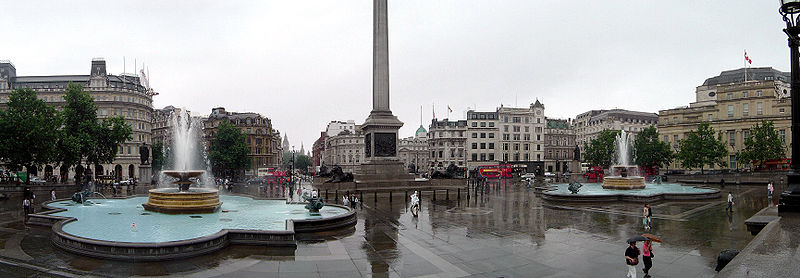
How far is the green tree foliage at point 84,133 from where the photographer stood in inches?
1737

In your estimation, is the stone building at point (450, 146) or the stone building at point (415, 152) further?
the stone building at point (415, 152)

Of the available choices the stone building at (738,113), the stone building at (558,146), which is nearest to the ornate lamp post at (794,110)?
the stone building at (738,113)

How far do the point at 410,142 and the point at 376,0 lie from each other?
3639 inches

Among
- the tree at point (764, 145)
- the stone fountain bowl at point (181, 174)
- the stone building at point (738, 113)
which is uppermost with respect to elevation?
the stone building at point (738, 113)

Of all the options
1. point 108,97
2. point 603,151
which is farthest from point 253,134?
point 603,151

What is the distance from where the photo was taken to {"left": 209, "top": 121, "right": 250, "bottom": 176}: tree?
71875 millimetres

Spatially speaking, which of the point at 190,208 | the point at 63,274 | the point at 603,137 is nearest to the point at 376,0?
the point at 190,208

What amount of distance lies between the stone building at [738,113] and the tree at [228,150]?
259 feet

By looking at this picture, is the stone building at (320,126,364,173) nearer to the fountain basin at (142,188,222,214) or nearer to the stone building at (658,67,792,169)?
the stone building at (658,67,792,169)

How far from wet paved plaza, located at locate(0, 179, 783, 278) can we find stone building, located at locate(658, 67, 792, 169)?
193ft

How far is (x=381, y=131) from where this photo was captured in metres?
43.5

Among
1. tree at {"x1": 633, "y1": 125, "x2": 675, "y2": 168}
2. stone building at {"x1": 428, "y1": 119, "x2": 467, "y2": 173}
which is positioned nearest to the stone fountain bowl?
tree at {"x1": 633, "y1": 125, "x2": 675, "y2": 168}

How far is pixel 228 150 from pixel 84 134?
26759mm

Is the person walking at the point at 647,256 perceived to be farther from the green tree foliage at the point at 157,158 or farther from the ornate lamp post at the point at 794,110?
the green tree foliage at the point at 157,158
